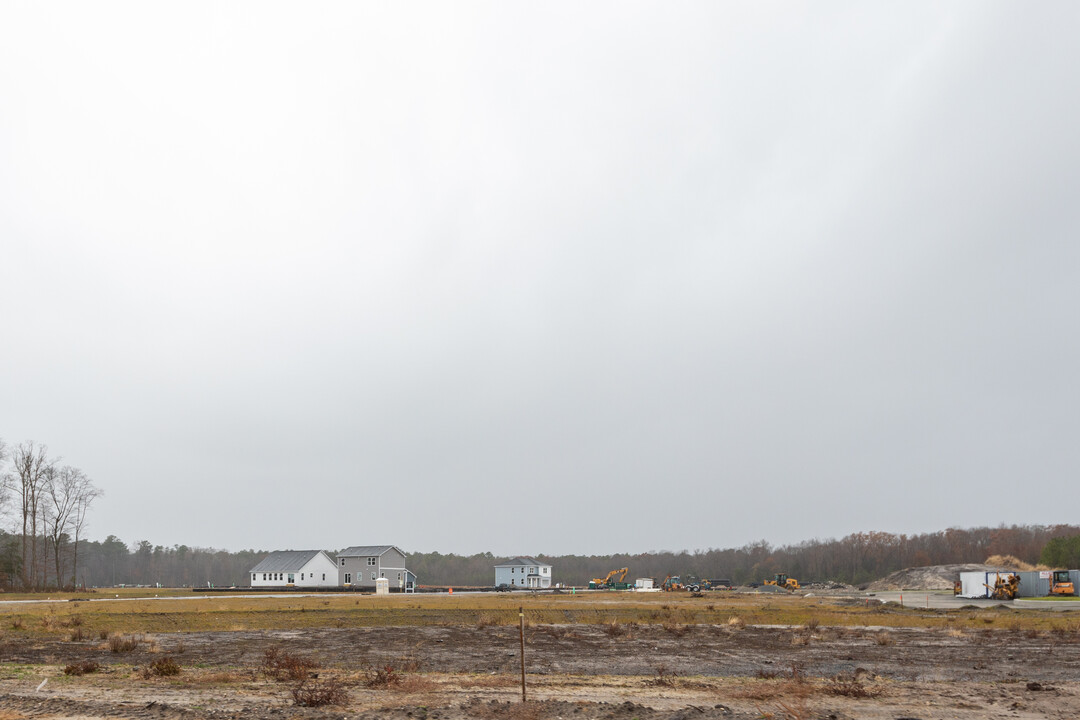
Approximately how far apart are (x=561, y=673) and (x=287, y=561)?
87.3 metres

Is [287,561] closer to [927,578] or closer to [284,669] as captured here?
[284,669]

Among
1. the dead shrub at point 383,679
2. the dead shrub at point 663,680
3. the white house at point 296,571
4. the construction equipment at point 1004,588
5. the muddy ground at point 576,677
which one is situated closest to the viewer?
the muddy ground at point 576,677

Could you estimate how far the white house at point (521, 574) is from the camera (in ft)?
353

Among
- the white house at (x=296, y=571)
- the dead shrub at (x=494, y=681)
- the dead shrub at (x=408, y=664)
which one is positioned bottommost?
the white house at (x=296, y=571)

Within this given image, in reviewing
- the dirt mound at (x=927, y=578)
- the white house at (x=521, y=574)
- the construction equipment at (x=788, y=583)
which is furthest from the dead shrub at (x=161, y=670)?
the dirt mound at (x=927, y=578)

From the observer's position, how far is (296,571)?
9262cm

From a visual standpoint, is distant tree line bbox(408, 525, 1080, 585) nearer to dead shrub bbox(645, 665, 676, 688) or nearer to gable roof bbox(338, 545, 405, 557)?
gable roof bbox(338, 545, 405, 557)

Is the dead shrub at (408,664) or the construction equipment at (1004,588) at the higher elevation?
the dead shrub at (408,664)

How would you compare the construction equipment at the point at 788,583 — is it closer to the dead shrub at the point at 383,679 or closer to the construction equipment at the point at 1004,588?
the construction equipment at the point at 1004,588

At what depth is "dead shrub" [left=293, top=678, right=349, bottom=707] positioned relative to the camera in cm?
1255

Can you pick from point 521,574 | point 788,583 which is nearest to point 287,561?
point 521,574

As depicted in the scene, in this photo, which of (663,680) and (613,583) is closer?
(663,680)

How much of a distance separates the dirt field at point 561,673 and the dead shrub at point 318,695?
0.18m

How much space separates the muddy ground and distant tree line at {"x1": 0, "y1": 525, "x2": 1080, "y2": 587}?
12386 cm
